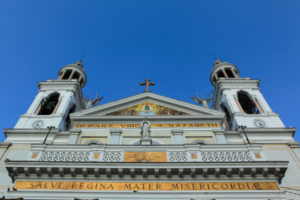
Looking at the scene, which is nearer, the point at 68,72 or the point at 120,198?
the point at 120,198

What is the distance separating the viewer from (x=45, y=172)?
39.0 ft

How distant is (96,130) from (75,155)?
3942 mm

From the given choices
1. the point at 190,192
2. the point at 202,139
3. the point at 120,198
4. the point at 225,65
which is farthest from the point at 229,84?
the point at 120,198

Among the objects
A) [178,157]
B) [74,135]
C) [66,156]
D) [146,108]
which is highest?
[146,108]

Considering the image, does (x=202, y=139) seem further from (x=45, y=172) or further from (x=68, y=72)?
(x=68, y=72)

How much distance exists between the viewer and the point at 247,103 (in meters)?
22.4

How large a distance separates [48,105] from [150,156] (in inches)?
444

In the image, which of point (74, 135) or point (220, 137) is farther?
point (74, 135)

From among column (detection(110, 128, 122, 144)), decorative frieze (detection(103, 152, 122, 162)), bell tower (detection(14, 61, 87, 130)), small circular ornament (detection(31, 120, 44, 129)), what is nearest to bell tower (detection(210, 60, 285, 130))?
column (detection(110, 128, 122, 144))

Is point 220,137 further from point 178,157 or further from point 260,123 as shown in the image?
point 178,157

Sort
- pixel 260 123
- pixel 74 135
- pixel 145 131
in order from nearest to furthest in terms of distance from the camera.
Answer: pixel 145 131
pixel 74 135
pixel 260 123

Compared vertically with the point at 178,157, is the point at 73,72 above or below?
above

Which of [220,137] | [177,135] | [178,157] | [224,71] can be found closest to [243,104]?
[224,71]

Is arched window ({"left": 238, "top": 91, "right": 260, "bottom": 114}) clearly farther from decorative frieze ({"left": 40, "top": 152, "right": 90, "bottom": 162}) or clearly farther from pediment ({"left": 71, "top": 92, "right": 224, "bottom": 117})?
decorative frieze ({"left": 40, "top": 152, "right": 90, "bottom": 162})
